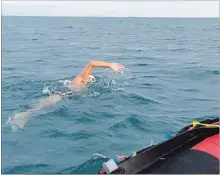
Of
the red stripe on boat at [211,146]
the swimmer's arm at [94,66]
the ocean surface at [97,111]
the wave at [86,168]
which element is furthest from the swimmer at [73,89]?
the red stripe on boat at [211,146]

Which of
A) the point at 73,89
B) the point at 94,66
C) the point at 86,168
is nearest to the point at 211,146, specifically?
the point at 86,168

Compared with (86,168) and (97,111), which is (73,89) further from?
(86,168)

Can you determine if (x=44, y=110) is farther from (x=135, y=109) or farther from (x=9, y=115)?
(x=135, y=109)

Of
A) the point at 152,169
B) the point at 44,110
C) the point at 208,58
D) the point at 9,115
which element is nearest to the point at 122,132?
the point at 44,110

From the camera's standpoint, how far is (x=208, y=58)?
2281 centimetres

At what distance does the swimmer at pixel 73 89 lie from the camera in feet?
31.1

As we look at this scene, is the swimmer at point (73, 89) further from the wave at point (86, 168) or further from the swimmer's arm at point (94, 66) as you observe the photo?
the wave at point (86, 168)

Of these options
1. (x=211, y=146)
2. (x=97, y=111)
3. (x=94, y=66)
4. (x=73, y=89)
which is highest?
(x=94, y=66)

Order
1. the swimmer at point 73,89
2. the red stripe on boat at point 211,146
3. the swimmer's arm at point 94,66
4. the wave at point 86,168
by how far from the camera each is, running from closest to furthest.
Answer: the red stripe on boat at point 211,146 → the wave at point 86,168 → the swimmer at point 73,89 → the swimmer's arm at point 94,66

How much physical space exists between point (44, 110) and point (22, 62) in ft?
33.7

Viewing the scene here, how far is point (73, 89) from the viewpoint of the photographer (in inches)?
466

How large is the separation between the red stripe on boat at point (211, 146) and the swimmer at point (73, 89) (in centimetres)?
490

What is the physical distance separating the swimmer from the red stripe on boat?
4.90 metres

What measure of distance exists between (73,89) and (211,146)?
7.05 m
